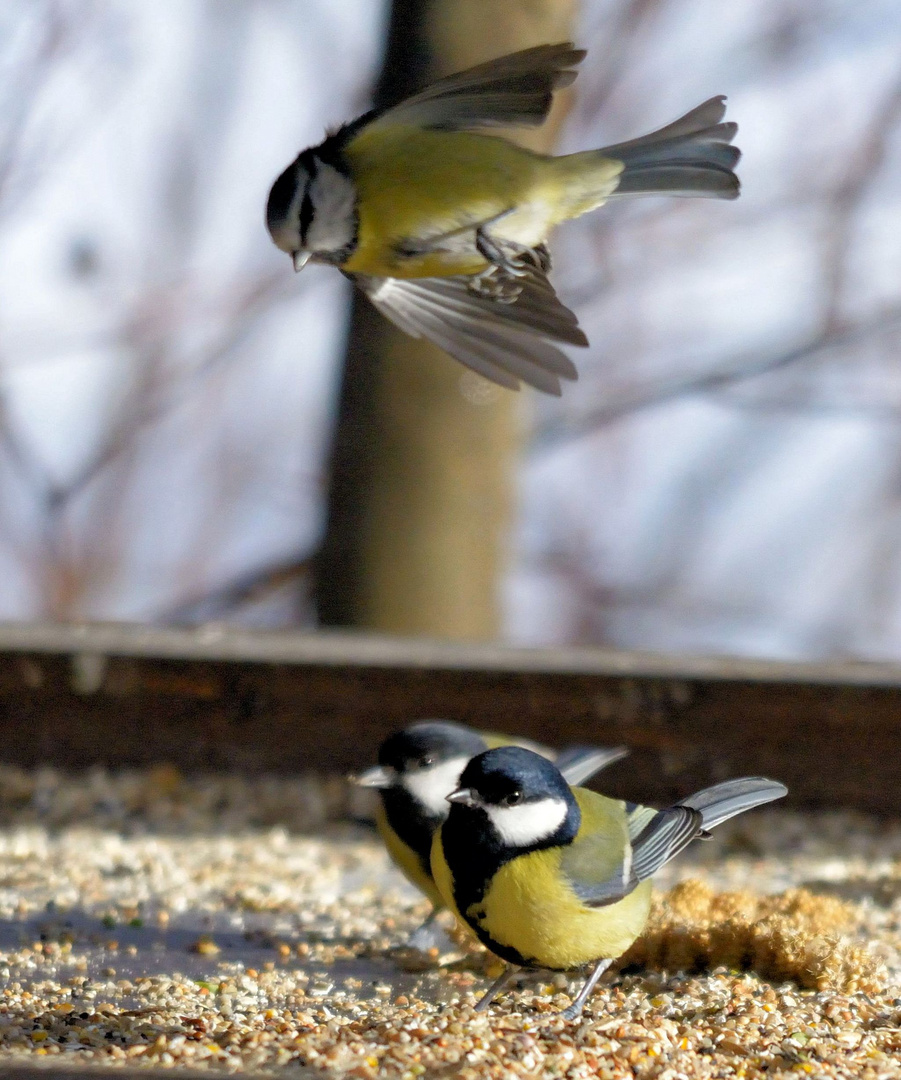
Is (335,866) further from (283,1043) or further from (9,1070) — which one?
(9,1070)

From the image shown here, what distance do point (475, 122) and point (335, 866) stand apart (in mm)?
1344

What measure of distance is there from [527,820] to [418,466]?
1.75 meters

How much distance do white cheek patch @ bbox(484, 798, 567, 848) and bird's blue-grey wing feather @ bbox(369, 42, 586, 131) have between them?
783 mm

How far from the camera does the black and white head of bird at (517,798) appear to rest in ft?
5.20

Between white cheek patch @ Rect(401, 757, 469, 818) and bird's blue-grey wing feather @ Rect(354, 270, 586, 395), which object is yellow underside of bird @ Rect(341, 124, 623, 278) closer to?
bird's blue-grey wing feather @ Rect(354, 270, 586, 395)

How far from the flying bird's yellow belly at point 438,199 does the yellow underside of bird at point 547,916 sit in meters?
0.70

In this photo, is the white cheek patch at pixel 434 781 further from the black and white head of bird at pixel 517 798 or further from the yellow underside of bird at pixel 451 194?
the yellow underside of bird at pixel 451 194

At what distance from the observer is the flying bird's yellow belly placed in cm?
151

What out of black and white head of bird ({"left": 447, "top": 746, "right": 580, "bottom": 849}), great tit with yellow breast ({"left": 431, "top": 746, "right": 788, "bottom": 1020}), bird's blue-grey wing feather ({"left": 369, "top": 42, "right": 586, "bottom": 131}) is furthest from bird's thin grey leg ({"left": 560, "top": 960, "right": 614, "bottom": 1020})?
bird's blue-grey wing feather ({"left": 369, "top": 42, "right": 586, "bottom": 131})

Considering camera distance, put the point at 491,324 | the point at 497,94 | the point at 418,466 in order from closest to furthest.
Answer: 1. the point at 497,94
2. the point at 491,324
3. the point at 418,466

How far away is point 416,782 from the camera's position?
1998 mm

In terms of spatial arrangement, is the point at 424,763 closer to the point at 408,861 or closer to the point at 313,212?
the point at 408,861

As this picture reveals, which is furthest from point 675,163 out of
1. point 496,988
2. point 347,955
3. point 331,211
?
point 347,955

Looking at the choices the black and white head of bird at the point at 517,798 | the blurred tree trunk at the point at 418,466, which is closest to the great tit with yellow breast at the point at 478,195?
the black and white head of bird at the point at 517,798
